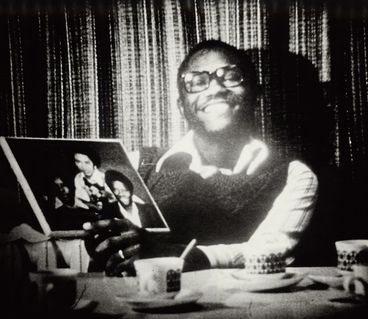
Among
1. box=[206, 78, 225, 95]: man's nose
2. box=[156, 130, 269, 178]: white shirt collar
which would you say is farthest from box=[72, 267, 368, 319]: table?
box=[206, 78, 225, 95]: man's nose

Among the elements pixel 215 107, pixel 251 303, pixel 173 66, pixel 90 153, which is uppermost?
pixel 173 66

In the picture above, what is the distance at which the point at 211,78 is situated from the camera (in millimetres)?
1903

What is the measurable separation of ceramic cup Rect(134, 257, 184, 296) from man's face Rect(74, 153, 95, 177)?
1.92 ft

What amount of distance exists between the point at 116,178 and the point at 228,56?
0.59 meters

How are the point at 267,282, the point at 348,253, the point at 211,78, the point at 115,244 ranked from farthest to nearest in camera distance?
the point at 211,78 → the point at 115,244 → the point at 348,253 → the point at 267,282

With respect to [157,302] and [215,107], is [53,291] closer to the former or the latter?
[157,302]

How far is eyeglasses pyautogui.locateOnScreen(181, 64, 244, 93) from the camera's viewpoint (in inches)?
75.1

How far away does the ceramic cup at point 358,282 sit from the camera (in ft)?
4.15

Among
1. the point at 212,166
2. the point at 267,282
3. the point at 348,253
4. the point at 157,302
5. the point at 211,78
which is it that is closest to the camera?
the point at 157,302

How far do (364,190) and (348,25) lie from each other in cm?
61

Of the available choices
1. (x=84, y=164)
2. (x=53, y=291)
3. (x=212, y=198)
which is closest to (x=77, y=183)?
(x=84, y=164)

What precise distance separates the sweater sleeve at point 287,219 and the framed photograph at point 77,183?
234 millimetres

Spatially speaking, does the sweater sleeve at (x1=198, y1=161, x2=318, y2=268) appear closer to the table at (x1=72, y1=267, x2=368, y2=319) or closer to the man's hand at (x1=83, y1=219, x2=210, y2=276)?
the man's hand at (x1=83, y1=219, x2=210, y2=276)

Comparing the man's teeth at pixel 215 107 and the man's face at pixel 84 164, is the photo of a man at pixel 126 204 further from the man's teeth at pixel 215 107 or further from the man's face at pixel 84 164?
the man's teeth at pixel 215 107
